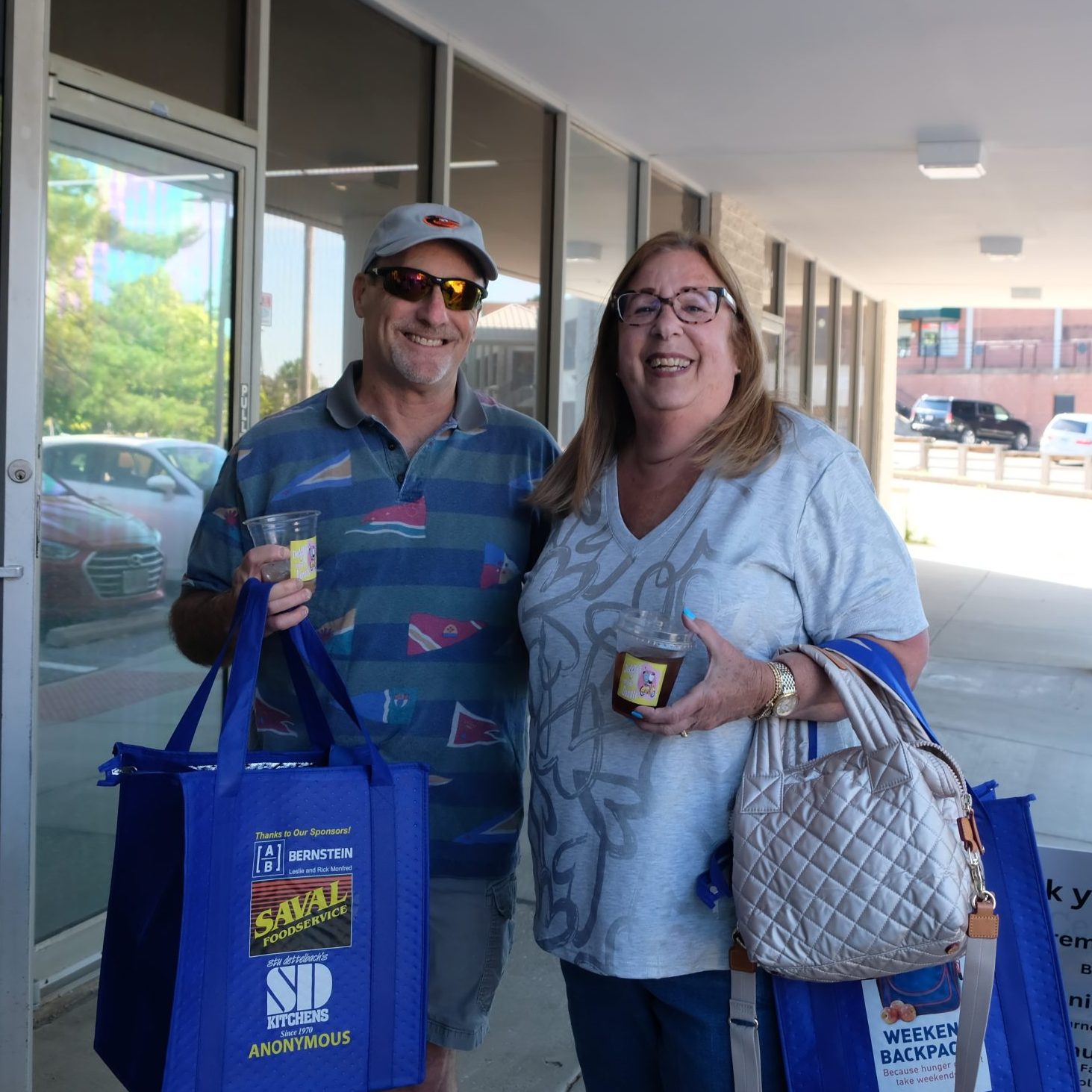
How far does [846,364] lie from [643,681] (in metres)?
15.0

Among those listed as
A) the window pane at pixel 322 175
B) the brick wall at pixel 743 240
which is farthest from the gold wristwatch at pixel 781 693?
the brick wall at pixel 743 240

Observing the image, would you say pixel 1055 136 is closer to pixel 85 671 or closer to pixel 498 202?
pixel 498 202

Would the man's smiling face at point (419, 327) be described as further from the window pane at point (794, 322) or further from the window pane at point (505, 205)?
the window pane at point (794, 322)

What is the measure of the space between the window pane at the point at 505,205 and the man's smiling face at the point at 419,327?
4.04 meters

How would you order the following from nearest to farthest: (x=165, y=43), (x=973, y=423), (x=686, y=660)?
(x=686, y=660)
(x=165, y=43)
(x=973, y=423)

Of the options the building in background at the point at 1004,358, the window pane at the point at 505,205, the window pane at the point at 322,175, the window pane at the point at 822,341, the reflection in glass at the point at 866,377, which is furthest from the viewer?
the building in background at the point at 1004,358

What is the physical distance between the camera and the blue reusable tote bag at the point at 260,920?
5.21 ft

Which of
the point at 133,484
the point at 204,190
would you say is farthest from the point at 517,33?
the point at 133,484

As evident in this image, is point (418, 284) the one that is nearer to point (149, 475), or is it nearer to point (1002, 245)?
point (149, 475)

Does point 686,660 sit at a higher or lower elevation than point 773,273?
lower

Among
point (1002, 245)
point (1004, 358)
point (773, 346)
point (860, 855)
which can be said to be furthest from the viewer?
point (1004, 358)

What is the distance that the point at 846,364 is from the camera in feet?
52.5

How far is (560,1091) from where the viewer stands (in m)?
3.08

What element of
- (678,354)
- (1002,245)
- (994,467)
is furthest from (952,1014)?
(994,467)
